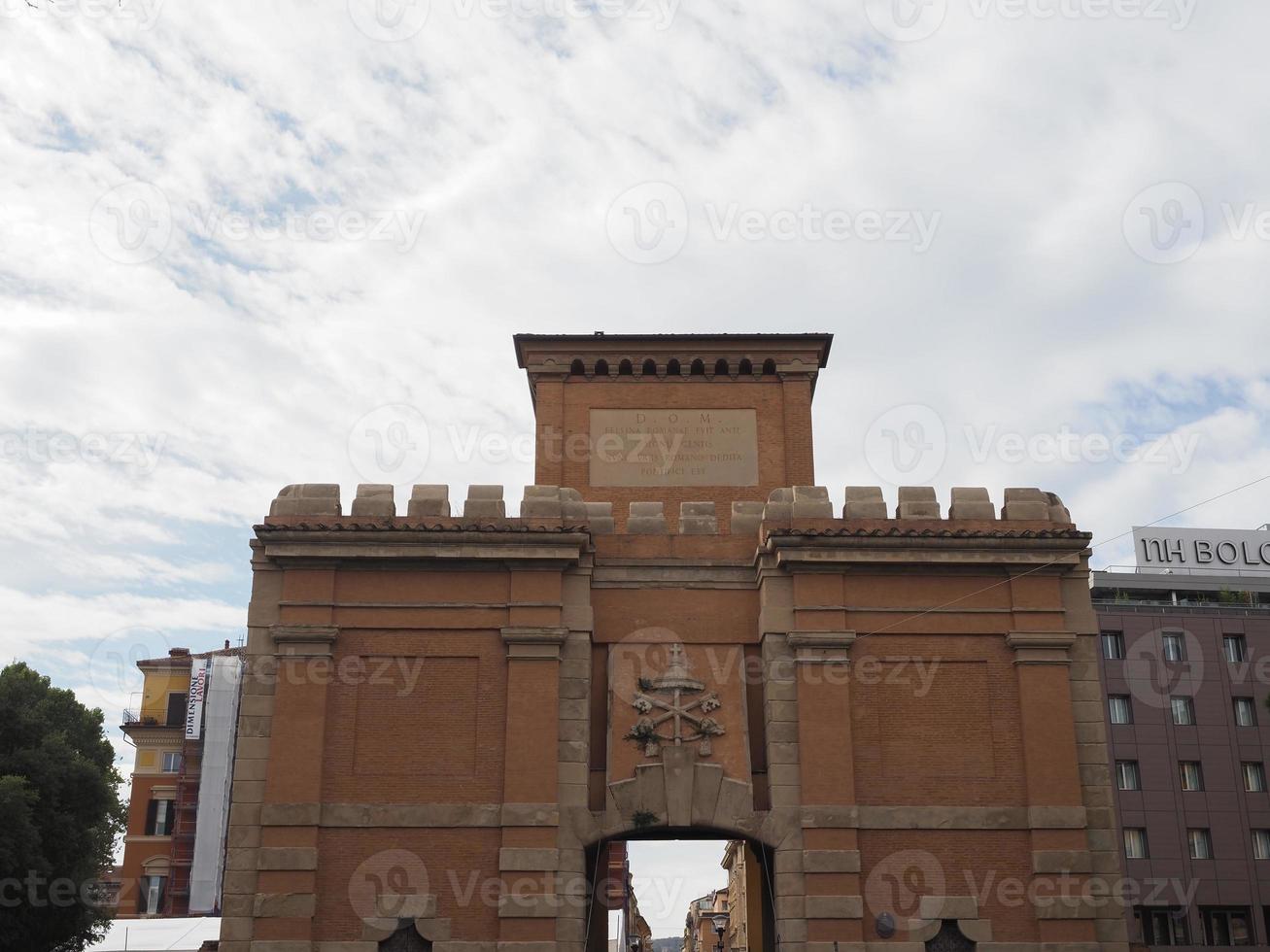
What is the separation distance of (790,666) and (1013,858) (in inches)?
221

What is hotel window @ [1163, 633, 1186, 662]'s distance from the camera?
5803 centimetres

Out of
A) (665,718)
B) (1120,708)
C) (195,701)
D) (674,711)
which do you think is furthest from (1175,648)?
(195,701)

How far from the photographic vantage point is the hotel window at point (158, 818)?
66.4 m

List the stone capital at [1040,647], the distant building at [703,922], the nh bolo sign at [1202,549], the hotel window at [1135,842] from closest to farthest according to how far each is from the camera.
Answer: the stone capital at [1040,647]
the hotel window at [1135,842]
the nh bolo sign at [1202,549]
the distant building at [703,922]

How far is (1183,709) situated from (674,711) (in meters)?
42.0

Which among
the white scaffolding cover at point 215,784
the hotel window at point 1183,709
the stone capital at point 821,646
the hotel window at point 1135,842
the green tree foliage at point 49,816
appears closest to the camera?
the stone capital at point 821,646

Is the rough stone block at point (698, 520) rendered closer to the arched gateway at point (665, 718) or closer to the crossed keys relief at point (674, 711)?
the arched gateway at point (665, 718)

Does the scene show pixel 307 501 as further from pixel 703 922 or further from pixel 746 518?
pixel 703 922

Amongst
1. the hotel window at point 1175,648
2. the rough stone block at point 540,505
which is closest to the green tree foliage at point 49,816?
the rough stone block at point 540,505

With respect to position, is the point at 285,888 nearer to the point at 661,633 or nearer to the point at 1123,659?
the point at 661,633

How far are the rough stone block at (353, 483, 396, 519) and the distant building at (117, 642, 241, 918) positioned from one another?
1805 inches

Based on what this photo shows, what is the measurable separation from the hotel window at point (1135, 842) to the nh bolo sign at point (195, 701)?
48.8m

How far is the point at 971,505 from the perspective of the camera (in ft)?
82.6

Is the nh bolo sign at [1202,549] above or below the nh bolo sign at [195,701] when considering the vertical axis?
above
